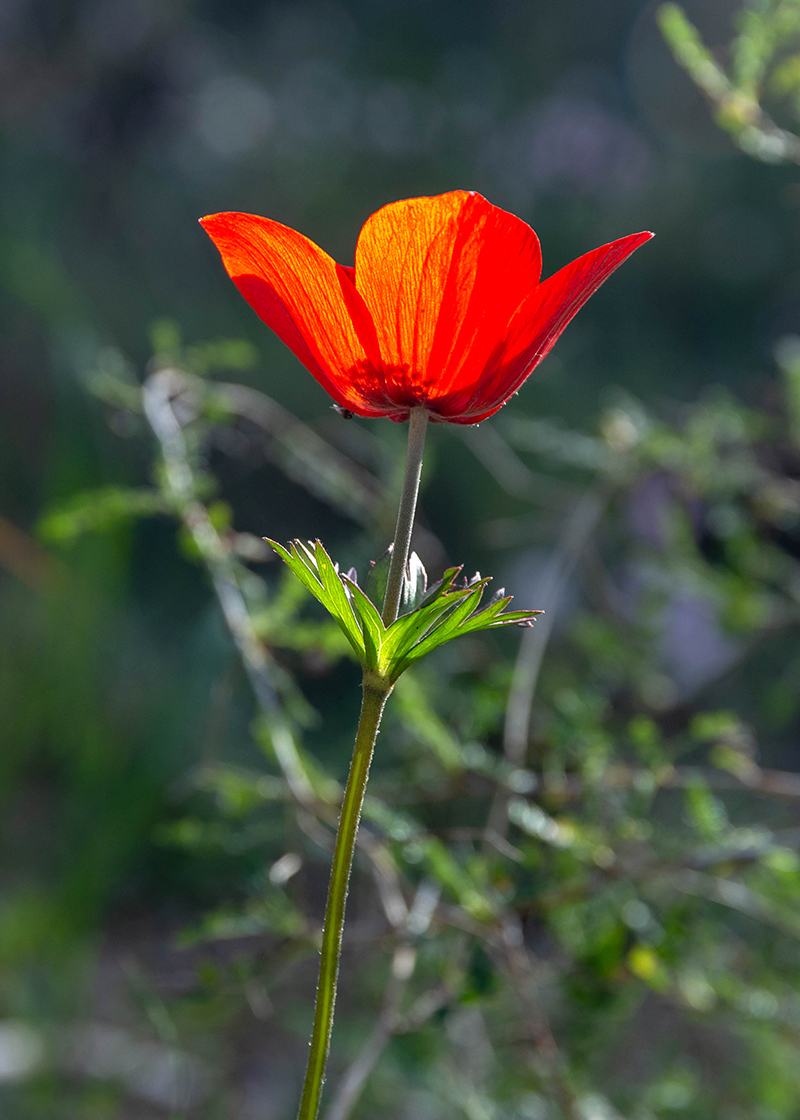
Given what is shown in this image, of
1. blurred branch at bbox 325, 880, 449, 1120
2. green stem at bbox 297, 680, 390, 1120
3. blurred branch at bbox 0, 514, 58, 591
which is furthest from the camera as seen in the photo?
blurred branch at bbox 0, 514, 58, 591

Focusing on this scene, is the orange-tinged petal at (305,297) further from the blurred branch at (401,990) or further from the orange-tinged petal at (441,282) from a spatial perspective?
the blurred branch at (401,990)

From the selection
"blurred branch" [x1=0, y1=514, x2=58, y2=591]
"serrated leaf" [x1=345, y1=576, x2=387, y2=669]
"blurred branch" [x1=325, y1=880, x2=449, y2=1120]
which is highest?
"serrated leaf" [x1=345, y1=576, x2=387, y2=669]

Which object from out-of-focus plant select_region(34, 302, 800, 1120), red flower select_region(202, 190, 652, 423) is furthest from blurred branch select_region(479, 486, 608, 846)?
A: red flower select_region(202, 190, 652, 423)

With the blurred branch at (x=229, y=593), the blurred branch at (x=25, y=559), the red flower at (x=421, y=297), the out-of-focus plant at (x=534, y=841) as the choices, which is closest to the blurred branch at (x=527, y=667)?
the out-of-focus plant at (x=534, y=841)

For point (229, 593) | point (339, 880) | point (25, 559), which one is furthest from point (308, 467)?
point (25, 559)

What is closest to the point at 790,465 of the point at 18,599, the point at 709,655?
the point at 709,655

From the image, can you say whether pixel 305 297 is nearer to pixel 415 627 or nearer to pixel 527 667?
pixel 415 627

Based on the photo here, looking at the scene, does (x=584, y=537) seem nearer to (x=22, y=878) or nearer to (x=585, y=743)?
(x=585, y=743)

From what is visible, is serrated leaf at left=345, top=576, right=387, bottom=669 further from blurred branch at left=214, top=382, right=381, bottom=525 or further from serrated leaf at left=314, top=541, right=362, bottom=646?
blurred branch at left=214, top=382, right=381, bottom=525
